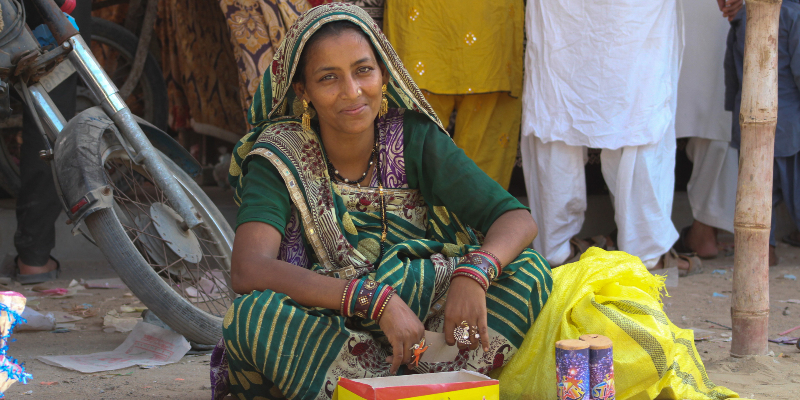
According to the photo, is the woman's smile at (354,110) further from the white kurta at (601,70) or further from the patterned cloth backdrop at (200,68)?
the patterned cloth backdrop at (200,68)

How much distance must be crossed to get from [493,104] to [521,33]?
0.44 meters

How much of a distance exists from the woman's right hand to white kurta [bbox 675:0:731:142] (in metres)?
3.21

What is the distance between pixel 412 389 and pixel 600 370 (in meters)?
0.44

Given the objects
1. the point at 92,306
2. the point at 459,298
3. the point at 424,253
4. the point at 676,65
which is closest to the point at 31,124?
the point at 92,306

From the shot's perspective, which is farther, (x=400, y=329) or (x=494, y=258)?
(x=494, y=258)

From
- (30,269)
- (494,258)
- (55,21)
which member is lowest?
(30,269)

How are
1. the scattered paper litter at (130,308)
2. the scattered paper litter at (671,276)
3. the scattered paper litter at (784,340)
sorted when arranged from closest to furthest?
the scattered paper litter at (784,340)
the scattered paper litter at (130,308)
the scattered paper litter at (671,276)

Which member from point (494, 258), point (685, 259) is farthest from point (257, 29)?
point (685, 259)

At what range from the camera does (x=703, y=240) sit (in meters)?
4.59

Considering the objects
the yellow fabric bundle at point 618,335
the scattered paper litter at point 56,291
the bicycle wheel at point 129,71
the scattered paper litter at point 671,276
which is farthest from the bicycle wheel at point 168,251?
the scattered paper litter at point 671,276

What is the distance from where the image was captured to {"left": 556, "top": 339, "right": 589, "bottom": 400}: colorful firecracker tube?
1.64 meters

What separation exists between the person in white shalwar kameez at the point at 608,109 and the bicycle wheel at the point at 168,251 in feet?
6.21

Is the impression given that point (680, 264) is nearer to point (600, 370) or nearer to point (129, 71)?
point (600, 370)

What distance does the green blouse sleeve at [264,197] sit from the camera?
200 centimetres
